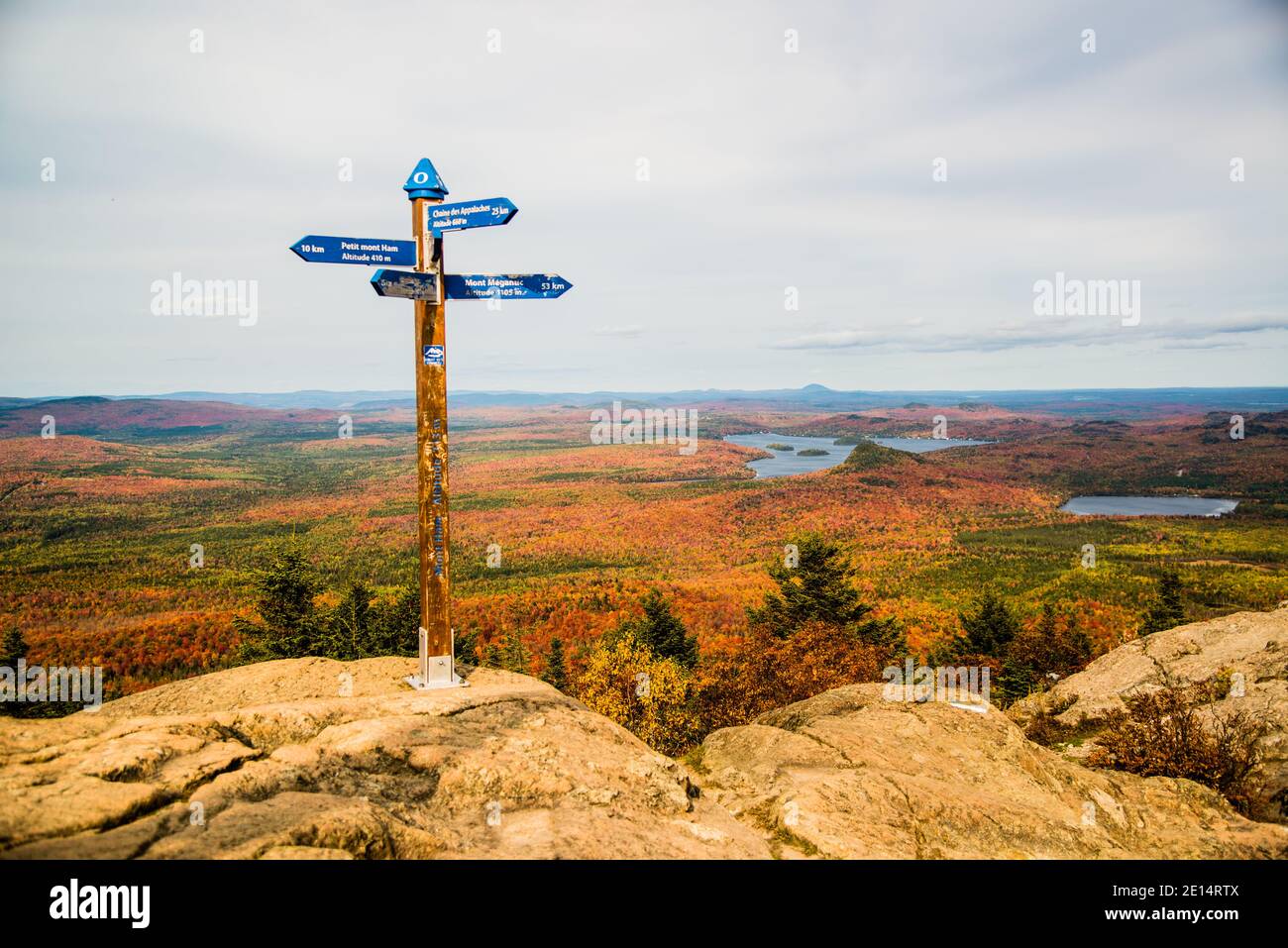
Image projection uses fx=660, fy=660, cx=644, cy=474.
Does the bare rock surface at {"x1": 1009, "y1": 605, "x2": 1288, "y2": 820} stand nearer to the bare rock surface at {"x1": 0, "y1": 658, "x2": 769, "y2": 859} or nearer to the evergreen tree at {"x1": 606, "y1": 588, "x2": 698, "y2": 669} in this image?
the bare rock surface at {"x1": 0, "y1": 658, "x2": 769, "y2": 859}

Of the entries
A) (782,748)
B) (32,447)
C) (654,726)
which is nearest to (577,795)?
(782,748)

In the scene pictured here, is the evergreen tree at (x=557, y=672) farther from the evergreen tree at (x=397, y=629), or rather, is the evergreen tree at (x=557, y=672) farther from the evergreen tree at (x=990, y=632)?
the evergreen tree at (x=990, y=632)

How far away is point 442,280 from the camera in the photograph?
28.6 ft

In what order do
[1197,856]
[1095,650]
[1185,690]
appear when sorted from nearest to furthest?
1. [1197,856]
2. [1185,690]
3. [1095,650]

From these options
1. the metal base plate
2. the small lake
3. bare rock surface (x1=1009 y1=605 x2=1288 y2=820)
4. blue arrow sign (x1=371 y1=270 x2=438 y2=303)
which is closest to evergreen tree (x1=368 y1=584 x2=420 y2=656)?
the metal base plate

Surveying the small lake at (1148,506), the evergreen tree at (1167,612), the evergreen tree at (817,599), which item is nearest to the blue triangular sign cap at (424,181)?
the evergreen tree at (817,599)

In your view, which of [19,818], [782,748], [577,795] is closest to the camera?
[19,818]

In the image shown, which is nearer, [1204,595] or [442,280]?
[442,280]

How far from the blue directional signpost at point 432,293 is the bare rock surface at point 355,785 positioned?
1.22 m

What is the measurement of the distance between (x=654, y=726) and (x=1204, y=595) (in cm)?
4748

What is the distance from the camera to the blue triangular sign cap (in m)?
8.62

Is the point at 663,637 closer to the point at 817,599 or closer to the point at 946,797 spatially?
the point at 817,599

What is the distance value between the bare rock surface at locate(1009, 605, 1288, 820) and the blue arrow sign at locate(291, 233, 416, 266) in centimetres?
1306
